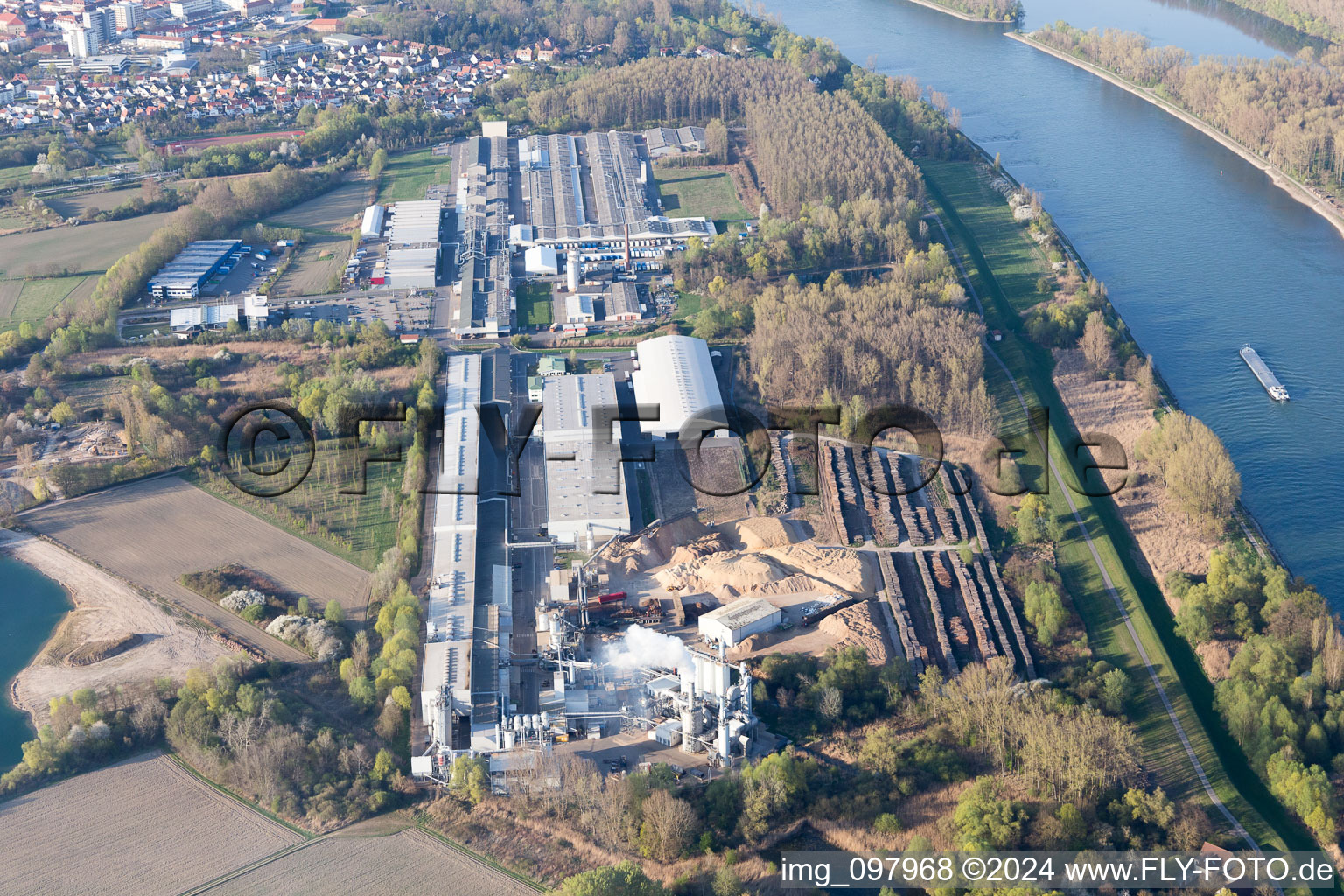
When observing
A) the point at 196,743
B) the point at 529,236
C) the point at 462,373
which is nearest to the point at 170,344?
the point at 462,373

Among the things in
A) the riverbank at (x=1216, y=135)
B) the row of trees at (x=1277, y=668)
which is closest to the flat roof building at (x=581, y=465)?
the row of trees at (x=1277, y=668)

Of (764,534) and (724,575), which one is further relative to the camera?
(764,534)

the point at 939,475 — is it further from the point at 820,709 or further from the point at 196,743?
the point at 196,743

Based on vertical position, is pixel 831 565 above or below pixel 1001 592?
above

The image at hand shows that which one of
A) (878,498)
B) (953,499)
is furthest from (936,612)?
(953,499)

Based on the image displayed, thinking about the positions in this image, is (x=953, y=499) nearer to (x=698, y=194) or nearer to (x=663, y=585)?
(x=663, y=585)
